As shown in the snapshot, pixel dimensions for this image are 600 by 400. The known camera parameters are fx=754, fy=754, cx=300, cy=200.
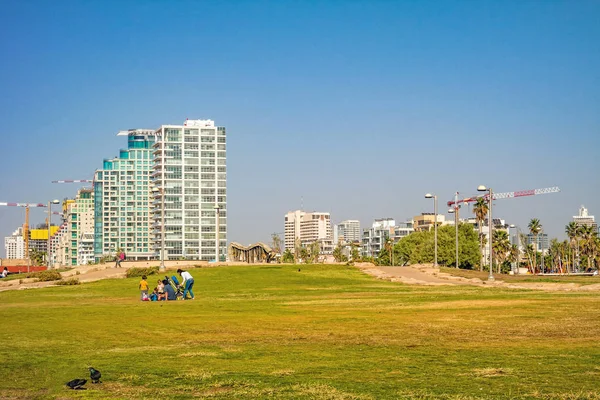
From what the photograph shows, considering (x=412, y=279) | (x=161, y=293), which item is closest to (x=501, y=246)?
(x=412, y=279)

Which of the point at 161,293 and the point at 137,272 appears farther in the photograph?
the point at 137,272

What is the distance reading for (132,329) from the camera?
88.9 feet

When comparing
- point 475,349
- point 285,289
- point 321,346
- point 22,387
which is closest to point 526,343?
point 475,349

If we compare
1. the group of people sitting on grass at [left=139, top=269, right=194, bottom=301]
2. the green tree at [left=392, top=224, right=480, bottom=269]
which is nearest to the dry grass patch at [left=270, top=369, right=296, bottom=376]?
the group of people sitting on grass at [left=139, top=269, right=194, bottom=301]

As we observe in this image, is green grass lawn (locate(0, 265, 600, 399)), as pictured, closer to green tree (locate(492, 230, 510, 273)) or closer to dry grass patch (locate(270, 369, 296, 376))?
dry grass patch (locate(270, 369, 296, 376))

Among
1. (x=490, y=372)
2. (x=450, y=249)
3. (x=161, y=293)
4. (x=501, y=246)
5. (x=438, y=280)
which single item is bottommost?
(x=438, y=280)

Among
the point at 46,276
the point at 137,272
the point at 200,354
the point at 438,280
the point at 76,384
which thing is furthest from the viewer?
the point at 46,276

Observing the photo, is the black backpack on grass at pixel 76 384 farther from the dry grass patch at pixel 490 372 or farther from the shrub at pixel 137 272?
the shrub at pixel 137 272

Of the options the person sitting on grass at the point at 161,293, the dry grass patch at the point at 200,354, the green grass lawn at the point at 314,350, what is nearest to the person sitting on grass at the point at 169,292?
the person sitting on grass at the point at 161,293

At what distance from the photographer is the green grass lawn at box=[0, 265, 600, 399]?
14875 millimetres

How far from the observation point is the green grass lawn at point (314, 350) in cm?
1488

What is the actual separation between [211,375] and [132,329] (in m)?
11.3

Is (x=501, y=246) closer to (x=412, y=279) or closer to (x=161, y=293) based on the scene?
(x=412, y=279)

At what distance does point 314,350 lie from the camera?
20.2m
